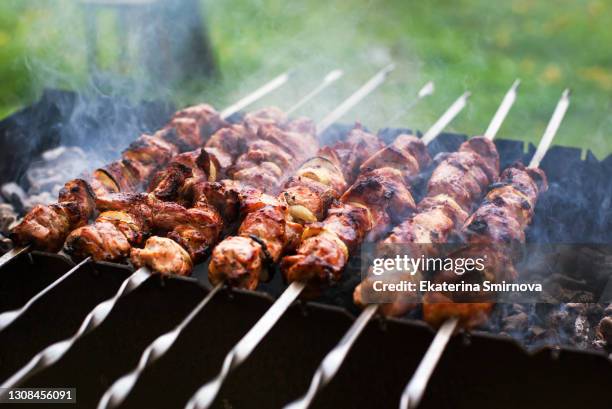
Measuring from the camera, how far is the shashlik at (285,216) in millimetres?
2453

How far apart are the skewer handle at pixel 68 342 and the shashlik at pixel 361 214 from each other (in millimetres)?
571

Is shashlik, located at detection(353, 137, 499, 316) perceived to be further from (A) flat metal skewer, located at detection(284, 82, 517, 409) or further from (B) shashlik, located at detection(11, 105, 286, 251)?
(B) shashlik, located at detection(11, 105, 286, 251)

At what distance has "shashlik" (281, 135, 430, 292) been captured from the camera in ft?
7.97

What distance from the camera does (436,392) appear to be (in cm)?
242

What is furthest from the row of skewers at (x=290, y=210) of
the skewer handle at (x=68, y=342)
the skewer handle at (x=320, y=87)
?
the skewer handle at (x=320, y=87)

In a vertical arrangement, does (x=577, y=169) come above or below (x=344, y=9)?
below

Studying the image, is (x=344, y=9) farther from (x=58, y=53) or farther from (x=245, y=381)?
(x=245, y=381)

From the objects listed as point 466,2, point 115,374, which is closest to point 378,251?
point 115,374

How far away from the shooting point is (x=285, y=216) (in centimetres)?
290

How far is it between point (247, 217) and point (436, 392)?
1.06 m

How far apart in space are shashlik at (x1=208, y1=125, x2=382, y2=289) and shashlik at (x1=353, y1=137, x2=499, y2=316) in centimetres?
41

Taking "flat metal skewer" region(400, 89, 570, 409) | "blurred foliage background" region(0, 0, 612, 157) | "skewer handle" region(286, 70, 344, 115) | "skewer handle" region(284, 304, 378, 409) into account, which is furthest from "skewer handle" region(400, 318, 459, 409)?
"blurred foliage background" region(0, 0, 612, 157)

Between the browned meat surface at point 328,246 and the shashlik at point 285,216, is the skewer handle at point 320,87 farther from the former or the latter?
the browned meat surface at point 328,246

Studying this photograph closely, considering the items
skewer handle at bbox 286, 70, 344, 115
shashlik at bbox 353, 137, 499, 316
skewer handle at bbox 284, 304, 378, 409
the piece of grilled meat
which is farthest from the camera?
skewer handle at bbox 286, 70, 344, 115
